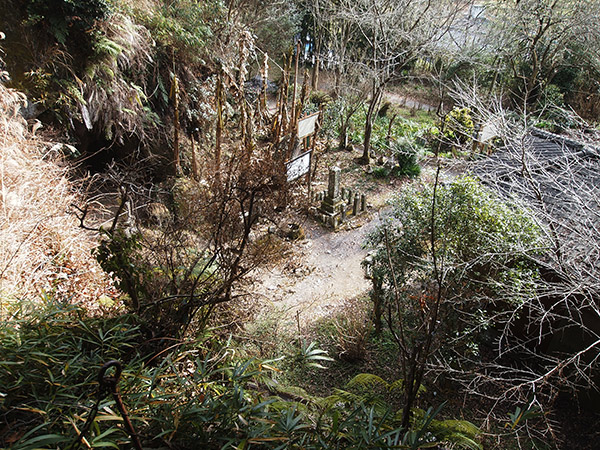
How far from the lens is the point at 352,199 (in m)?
10.7

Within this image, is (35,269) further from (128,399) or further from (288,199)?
(288,199)

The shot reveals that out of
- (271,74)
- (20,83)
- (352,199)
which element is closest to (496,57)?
(352,199)

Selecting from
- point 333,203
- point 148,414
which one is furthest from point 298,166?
point 148,414

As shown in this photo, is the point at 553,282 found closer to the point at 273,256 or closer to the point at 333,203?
the point at 273,256

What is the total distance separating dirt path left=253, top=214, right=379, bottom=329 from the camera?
713cm

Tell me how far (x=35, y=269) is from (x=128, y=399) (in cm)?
289

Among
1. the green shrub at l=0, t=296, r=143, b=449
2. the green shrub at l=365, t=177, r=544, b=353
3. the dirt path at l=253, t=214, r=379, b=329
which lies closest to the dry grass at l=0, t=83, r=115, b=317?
Answer: the green shrub at l=0, t=296, r=143, b=449

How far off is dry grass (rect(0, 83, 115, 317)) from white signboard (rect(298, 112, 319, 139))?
525 centimetres

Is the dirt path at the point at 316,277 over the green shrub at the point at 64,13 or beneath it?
beneath

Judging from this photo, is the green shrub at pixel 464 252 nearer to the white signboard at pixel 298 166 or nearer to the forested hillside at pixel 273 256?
the forested hillside at pixel 273 256

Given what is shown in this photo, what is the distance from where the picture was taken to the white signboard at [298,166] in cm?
896

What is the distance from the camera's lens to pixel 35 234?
4.67 meters

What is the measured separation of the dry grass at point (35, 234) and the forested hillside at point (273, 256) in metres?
0.03

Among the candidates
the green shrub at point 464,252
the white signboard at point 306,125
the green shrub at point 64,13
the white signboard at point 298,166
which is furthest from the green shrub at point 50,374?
the white signboard at point 306,125
